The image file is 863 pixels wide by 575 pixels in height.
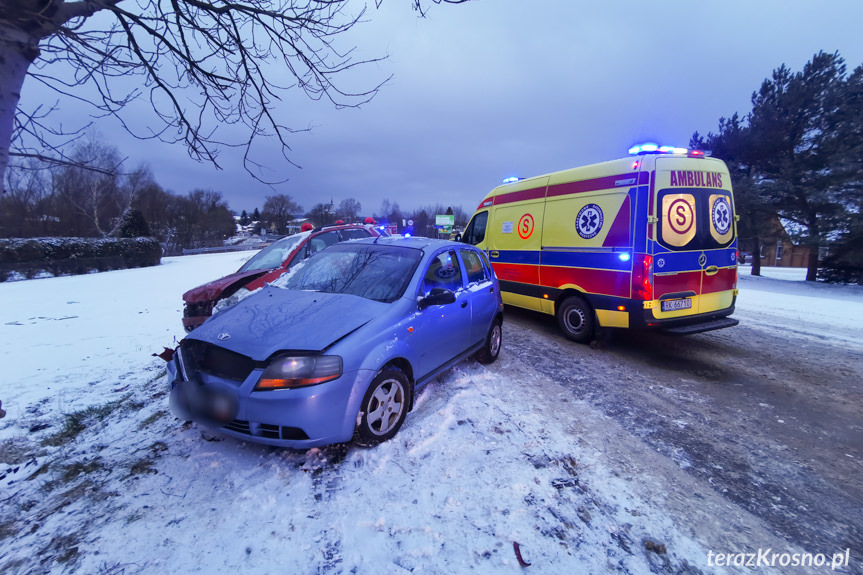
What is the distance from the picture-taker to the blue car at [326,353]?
2.57m

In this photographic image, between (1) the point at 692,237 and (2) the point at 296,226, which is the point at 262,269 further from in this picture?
(2) the point at 296,226

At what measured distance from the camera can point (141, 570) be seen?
1930mm

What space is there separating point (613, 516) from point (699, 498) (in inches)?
28.1

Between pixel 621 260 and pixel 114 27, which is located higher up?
pixel 114 27

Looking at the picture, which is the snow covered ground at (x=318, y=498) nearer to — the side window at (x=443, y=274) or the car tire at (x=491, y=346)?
the car tire at (x=491, y=346)

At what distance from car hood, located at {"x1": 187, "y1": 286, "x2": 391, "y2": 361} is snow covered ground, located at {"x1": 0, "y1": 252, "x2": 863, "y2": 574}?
34.2 inches

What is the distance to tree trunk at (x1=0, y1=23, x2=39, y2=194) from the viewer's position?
6.76ft

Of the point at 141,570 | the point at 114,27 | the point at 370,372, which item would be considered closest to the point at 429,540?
the point at 370,372

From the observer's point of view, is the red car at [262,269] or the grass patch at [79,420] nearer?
the grass patch at [79,420]

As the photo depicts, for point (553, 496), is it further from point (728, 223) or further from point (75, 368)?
point (75, 368)

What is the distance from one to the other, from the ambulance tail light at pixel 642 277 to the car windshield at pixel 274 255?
5397 millimetres

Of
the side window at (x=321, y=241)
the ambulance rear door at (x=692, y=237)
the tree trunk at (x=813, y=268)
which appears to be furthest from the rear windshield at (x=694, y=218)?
the tree trunk at (x=813, y=268)

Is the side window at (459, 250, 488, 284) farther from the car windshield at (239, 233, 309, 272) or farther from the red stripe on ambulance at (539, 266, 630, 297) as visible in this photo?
the car windshield at (239, 233, 309, 272)

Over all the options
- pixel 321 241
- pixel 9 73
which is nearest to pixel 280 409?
pixel 9 73
